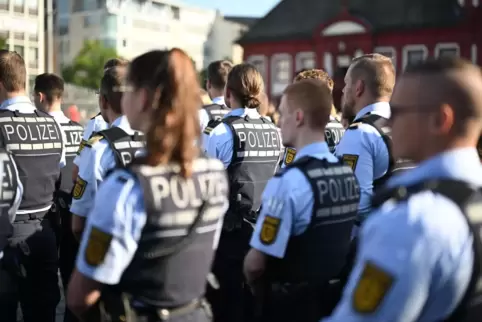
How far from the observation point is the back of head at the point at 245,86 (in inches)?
217

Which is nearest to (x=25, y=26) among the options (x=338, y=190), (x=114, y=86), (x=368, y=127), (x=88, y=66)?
(x=88, y=66)

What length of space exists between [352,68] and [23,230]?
107 inches

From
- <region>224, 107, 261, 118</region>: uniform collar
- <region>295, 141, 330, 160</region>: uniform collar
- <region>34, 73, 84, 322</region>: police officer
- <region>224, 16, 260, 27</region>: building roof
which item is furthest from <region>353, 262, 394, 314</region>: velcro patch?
<region>224, 16, 260, 27</region>: building roof

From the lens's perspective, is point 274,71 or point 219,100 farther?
point 274,71

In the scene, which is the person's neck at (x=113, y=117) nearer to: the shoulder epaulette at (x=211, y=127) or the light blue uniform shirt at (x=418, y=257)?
the shoulder epaulette at (x=211, y=127)

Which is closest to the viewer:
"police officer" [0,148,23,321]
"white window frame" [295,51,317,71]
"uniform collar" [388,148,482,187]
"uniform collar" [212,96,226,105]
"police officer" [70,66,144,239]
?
"uniform collar" [388,148,482,187]

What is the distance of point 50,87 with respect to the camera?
6.38 metres

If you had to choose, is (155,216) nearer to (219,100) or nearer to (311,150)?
(311,150)

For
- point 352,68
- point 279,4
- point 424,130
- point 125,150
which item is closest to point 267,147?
point 352,68

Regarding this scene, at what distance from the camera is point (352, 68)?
4.84 meters

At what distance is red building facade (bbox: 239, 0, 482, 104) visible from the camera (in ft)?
122

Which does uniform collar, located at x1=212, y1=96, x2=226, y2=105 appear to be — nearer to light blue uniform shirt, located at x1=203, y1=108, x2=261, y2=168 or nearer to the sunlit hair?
light blue uniform shirt, located at x1=203, y1=108, x2=261, y2=168

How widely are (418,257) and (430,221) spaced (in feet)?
0.35

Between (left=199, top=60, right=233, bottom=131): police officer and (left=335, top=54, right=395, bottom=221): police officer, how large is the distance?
233cm
